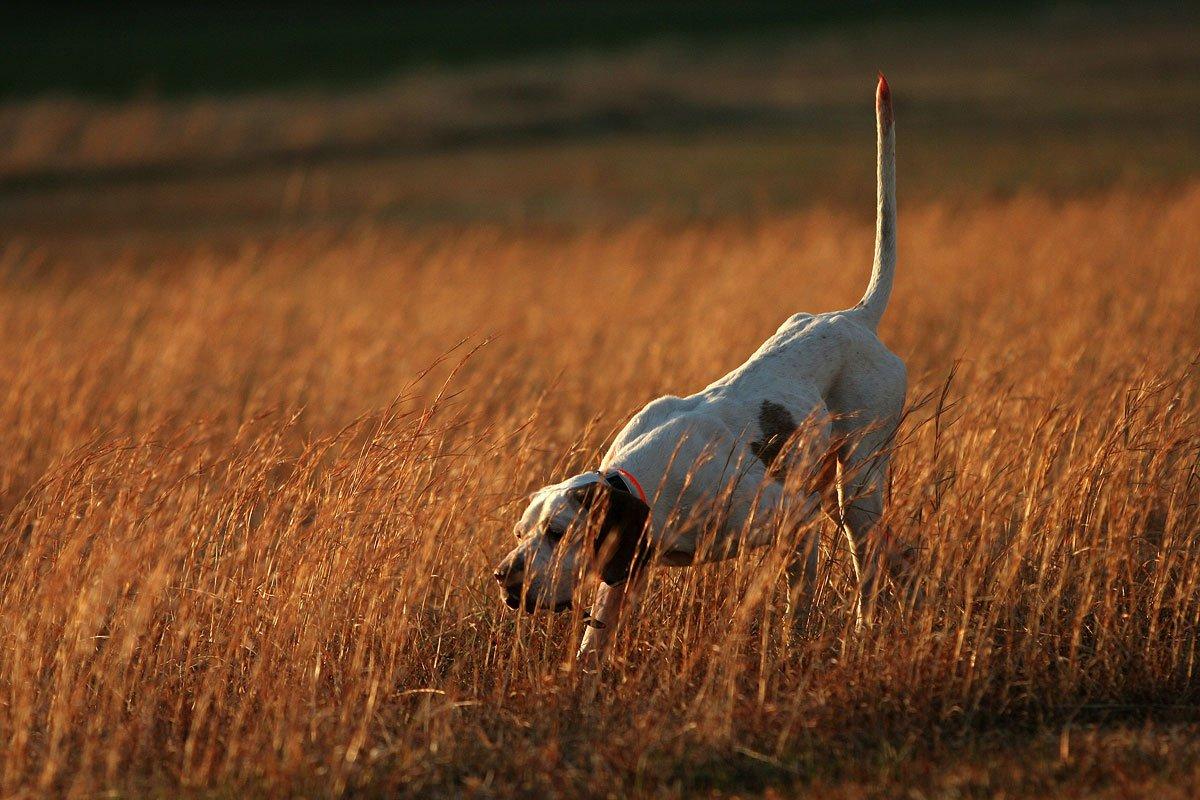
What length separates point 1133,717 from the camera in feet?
13.5

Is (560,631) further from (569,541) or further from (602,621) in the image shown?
(569,541)

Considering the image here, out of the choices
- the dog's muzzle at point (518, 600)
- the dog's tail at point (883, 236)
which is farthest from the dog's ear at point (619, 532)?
the dog's tail at point (883, 236)

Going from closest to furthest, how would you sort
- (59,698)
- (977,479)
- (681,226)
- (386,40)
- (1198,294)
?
1. (59,698)
2. (977,479)
3. (1198,294)
4. (681,226)
5. (386,40)

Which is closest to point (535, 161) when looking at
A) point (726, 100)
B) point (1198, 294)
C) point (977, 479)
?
point (726, 100)

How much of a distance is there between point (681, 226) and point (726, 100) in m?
17.0

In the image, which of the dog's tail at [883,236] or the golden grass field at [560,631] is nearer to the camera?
the golden grass field at [560,631]

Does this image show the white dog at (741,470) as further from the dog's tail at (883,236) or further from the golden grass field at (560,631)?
the golden grass field at (560,631)

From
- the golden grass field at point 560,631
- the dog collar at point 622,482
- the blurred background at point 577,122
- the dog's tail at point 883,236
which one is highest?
the blurred background at point 577,122

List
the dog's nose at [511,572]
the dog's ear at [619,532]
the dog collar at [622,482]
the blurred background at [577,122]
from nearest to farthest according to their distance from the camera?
the dog's nose at [511,572]
the dog's ear at [619,532]
the dog collar at [622,482]
the blurred background at [577,122]

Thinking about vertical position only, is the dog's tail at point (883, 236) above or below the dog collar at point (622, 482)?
above

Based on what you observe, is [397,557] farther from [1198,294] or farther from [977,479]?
[1198,294]

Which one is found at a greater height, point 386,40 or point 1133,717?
point 386,40

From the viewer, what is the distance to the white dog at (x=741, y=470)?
3.94m

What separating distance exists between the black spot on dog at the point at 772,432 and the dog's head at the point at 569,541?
0.73 m
